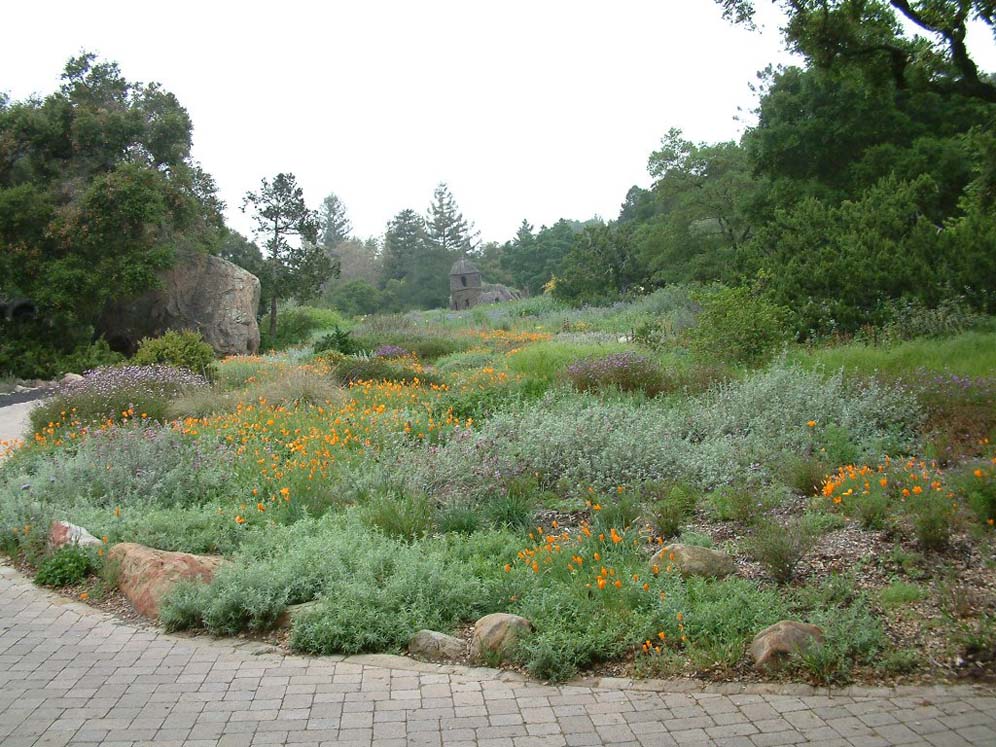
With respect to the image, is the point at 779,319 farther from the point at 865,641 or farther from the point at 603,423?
the point at 865,641

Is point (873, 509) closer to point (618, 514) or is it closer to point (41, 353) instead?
point (618, 514)

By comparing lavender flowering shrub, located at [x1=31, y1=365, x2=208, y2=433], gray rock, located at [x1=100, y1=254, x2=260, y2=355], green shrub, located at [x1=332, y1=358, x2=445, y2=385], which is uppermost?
gray rock, located at [x1=100, y1=254, x2=260, y2=355]

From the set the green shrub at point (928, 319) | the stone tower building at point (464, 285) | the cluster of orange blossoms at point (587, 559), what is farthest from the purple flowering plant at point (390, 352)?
the stone tower building at point (464, 285)

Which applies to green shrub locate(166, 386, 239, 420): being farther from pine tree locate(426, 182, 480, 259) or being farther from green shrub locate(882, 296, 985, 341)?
pine tree locate(426, 182, 480, 259)

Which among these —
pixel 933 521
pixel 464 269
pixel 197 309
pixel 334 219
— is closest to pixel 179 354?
pixel 197 309

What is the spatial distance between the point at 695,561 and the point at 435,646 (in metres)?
Result: 1.54

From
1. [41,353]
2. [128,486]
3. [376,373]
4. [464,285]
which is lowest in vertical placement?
[128,486]

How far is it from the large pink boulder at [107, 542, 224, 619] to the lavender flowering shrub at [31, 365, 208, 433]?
4.08 metres

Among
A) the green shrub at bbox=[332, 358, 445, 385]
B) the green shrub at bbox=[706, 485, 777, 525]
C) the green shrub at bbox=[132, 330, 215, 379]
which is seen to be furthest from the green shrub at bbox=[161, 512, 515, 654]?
the green shrub at bbox=[132, 330, 215, 379]

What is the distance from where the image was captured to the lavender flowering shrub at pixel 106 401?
952 centimetres

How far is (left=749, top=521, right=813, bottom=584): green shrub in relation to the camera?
174 inches

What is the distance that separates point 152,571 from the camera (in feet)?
16.1

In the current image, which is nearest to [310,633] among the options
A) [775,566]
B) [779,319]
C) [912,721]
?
[775,566]

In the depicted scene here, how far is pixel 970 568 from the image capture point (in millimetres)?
4426
